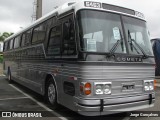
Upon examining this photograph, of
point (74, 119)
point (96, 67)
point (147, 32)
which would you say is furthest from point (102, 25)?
point (74, 119)

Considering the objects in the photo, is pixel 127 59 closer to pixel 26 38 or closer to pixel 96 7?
pixel 96 7

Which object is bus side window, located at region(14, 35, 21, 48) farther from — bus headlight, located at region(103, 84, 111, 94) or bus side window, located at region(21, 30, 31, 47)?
bus headlight, located at region(103, 84, 111, 94)

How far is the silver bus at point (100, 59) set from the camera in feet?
18.6

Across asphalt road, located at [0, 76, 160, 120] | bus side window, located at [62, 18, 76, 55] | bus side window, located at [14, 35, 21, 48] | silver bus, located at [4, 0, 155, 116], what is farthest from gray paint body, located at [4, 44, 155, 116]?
bus side window, located at [14, 35, 21, 48]

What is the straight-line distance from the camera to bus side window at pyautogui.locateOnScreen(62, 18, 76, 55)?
6.08 metres

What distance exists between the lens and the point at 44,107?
8094 mm

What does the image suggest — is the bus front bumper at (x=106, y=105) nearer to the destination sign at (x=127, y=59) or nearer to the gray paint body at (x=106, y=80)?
the gray paint body at (x=106, y=80)

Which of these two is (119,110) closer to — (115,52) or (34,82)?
(115,52)

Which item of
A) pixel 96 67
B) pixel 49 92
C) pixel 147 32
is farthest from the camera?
pixel 49 92

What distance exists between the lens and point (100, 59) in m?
5.75

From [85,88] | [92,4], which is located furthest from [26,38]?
[85,88]

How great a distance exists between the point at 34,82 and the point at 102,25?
14.3 feet

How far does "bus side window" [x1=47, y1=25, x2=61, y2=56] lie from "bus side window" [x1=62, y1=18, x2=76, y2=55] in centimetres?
43

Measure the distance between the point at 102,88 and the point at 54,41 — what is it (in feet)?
8.01
